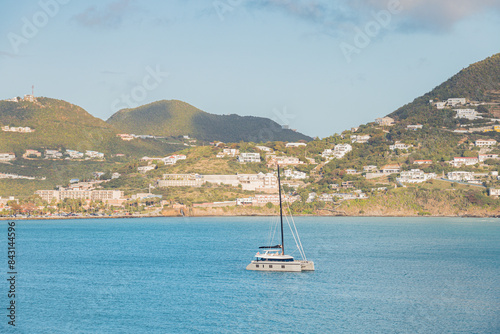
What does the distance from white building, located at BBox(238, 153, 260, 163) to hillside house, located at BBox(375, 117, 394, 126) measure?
29.4 meters

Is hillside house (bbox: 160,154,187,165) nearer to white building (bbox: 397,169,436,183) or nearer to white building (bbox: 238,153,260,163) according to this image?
white building (bbox: 238,153,260,163)

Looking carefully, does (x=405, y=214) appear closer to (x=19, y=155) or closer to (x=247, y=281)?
(x=247, y=281)

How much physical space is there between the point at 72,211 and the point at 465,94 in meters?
81.3

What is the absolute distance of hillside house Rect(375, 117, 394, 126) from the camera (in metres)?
131

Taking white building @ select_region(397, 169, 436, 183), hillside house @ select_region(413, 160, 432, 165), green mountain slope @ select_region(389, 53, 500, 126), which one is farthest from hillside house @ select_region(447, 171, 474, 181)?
green mountain slope @ select_region(389, 53, 500, 126)

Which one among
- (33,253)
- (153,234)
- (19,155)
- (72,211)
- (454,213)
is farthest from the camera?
(19,155)

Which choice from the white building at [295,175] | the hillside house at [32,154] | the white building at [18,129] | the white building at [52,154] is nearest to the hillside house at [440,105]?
the white building at [295,175]

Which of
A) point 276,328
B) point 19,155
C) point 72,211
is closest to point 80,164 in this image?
point 19,155


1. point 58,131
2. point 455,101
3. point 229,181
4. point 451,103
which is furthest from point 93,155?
point 455,101

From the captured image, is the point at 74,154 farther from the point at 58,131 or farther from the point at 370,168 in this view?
the point at 370,168

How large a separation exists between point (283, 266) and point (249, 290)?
4793 mm

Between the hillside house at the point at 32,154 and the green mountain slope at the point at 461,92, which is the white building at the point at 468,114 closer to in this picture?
the green mountain slope at the point at 461,92

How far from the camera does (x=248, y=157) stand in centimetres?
12119

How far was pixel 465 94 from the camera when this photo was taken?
128250 mm
